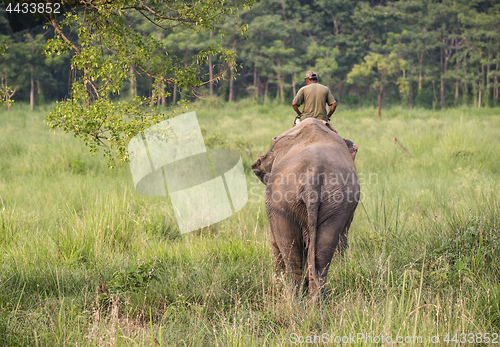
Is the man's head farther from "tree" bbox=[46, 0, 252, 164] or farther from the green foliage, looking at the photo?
the green foliage

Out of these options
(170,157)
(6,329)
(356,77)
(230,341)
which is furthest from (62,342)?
(356,77)

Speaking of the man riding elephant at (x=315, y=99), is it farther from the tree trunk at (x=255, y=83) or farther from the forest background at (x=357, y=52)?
the tree trunk at (x=255, y=83)

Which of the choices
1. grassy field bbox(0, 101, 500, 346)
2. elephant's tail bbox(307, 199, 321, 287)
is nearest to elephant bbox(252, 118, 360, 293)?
elephant's tail bbox(307, 199, 321, 287)

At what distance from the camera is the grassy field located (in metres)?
3.14

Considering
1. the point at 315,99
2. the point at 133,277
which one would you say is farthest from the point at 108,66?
the point at 315,99

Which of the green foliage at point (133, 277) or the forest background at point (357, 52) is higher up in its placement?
the forest background at point (357, 52)

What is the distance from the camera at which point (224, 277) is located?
4395 millimetres

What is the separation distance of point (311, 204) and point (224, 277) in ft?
4.86

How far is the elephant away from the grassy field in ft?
0.84

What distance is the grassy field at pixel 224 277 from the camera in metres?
3.14

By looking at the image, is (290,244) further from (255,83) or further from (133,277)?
(255,83)

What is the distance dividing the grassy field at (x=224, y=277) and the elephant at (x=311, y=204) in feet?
0.84

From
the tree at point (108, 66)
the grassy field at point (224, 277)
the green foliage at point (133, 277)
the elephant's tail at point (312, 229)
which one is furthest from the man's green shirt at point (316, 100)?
the green foliage at point (133, 277)

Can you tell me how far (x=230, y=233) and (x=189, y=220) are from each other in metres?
0.72
